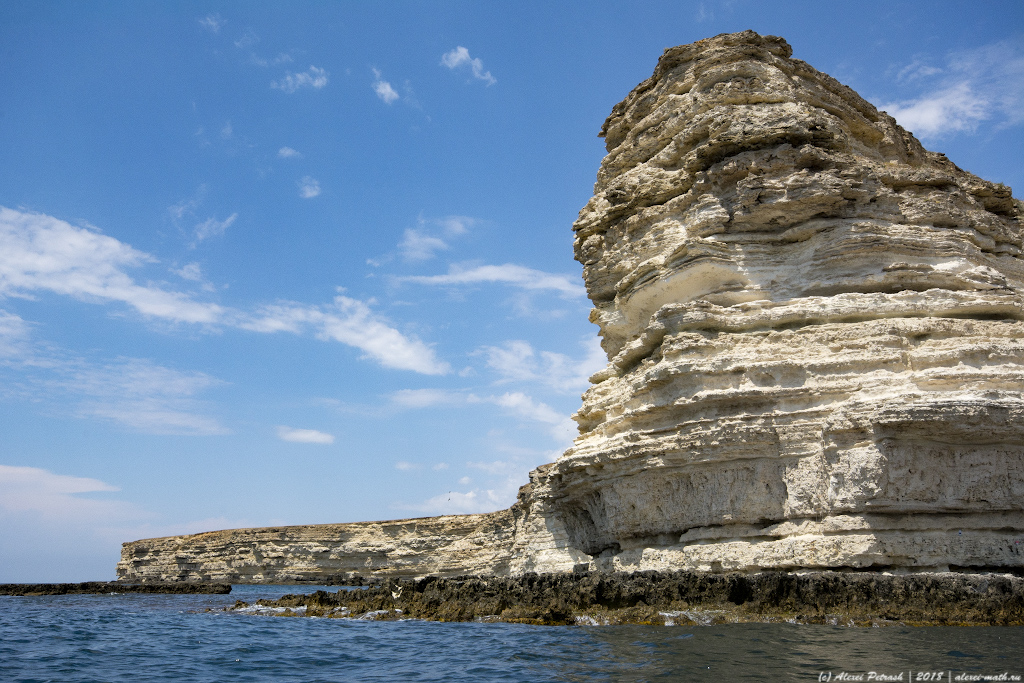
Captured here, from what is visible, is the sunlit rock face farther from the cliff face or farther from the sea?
the sea

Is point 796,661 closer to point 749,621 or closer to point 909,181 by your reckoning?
point 749,621

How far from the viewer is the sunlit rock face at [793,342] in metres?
13.1

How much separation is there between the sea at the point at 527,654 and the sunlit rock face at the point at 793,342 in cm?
294

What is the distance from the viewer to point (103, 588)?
144ft

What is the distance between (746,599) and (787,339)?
18.2 ft

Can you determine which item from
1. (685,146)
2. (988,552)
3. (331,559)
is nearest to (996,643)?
(988,552)

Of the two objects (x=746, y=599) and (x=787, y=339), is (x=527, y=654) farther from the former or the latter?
(x=787, y=339)

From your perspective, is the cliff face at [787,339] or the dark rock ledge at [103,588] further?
the dark rock ledge at [103,588]

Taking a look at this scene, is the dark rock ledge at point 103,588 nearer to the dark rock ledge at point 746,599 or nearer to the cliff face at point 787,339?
the cliff face at point 787,339

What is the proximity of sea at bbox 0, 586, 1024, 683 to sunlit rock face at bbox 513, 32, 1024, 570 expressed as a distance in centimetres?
294

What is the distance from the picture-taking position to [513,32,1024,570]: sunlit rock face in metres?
13.1

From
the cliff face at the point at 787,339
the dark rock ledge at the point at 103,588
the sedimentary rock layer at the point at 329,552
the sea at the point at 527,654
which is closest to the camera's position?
the sea at the point at 527,654

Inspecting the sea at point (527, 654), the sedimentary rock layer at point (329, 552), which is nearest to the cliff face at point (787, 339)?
the sea at point (527, 654)

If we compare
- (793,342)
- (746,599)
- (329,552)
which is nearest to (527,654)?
(746,599)
